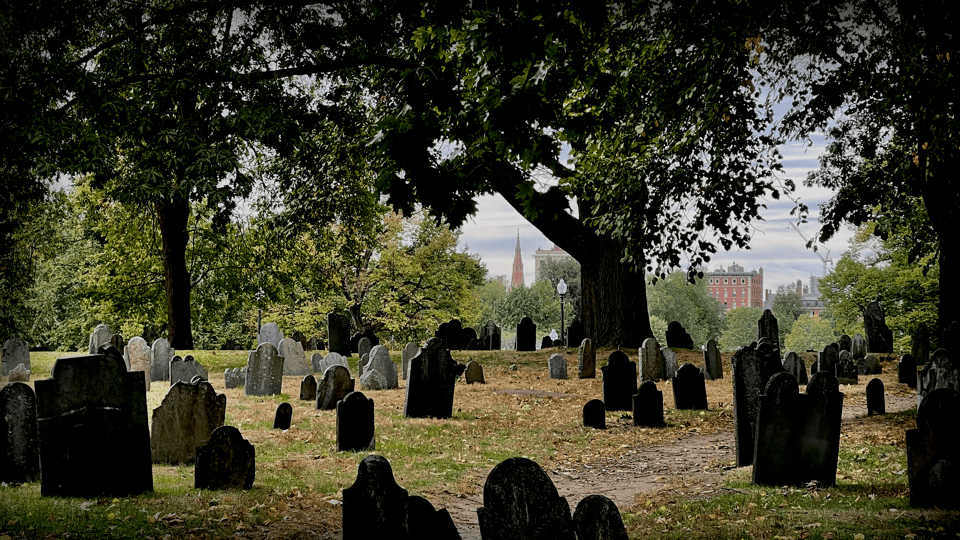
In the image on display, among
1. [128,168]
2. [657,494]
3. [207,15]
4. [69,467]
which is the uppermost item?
[207,15]

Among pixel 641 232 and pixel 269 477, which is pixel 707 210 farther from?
pixel 269 477

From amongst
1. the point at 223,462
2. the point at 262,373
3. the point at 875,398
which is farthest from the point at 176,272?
the point at 875,398

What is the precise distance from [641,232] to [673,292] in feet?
216

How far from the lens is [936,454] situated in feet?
18.5

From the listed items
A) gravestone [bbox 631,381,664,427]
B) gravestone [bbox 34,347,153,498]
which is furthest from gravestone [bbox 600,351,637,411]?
gravestone [bbox 34,347,153,498]

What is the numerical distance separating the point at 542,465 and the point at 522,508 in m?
4.38

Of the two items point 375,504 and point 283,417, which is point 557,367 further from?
point 375,504

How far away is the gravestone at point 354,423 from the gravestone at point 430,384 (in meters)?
2.56

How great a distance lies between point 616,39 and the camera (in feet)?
41.6

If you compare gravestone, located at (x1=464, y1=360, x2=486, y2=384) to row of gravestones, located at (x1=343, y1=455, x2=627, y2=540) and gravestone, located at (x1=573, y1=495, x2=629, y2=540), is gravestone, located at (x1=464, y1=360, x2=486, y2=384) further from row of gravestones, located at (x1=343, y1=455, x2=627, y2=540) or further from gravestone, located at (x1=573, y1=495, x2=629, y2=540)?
gravestone, located at (x1=573, y1=495, x2=629, y2=540)

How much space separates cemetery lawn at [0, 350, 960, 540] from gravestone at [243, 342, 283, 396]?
Answer: 57cm

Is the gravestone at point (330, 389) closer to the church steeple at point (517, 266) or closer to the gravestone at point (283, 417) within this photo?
the gravestone at point (283, 417)

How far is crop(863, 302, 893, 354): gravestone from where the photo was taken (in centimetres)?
2266

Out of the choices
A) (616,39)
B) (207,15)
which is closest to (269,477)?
(616,39)
